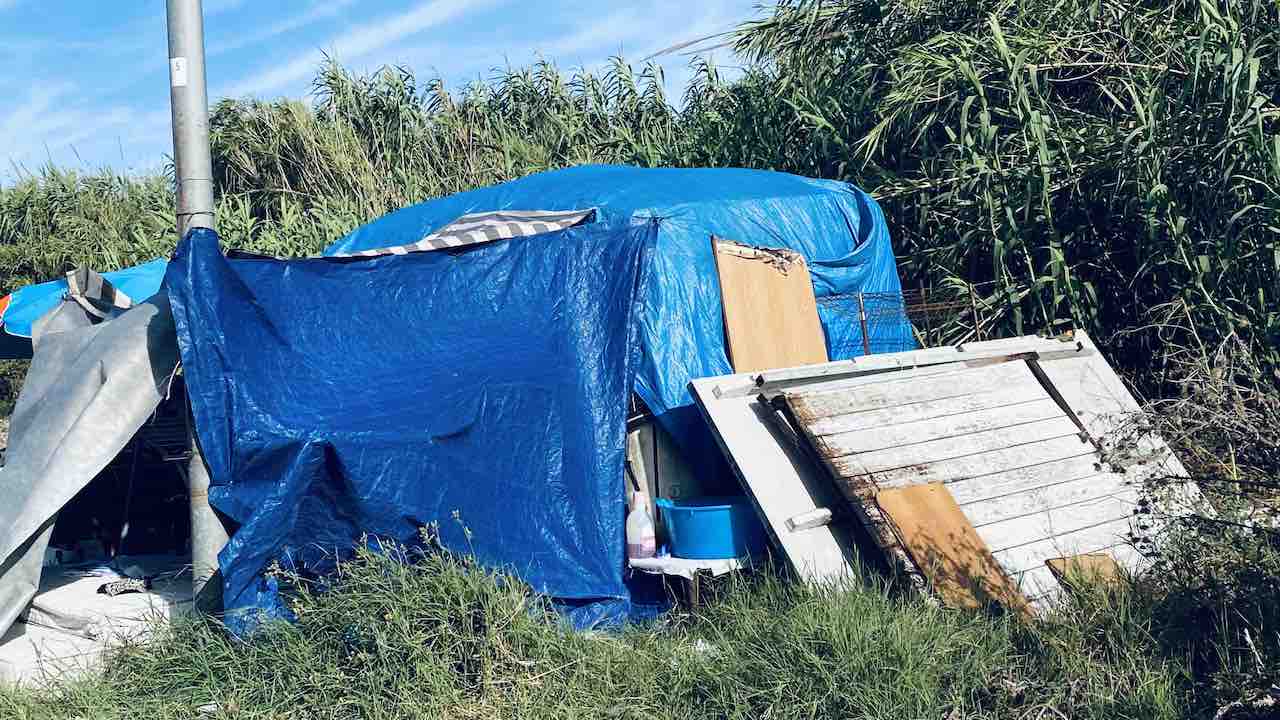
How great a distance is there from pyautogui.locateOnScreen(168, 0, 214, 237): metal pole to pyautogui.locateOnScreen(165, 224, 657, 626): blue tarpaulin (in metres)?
0.25

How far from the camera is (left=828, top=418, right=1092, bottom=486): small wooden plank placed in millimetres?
5051

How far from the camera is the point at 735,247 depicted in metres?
6.50

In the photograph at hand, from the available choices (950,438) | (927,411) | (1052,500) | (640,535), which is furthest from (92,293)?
(1052,500)

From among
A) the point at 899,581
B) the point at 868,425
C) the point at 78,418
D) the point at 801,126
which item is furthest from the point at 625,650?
the point at 801,126

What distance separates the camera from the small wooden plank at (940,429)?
5121 millimetres

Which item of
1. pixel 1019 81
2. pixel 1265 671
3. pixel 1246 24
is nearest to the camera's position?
pixel 1265 671

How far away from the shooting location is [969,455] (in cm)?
541

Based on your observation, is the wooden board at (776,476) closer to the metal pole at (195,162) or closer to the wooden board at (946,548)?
the wooden board at (946,548)

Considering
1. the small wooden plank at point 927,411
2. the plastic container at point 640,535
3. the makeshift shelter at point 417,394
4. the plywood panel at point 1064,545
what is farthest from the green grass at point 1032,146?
the plastic container at point 640,535

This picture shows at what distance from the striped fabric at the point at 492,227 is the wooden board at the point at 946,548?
7.24ft

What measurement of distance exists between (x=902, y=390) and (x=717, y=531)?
3.72ft

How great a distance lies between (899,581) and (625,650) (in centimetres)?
108

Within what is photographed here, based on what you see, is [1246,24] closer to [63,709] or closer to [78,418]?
[78,418]

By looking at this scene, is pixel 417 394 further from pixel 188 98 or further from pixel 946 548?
pixel 946 548
